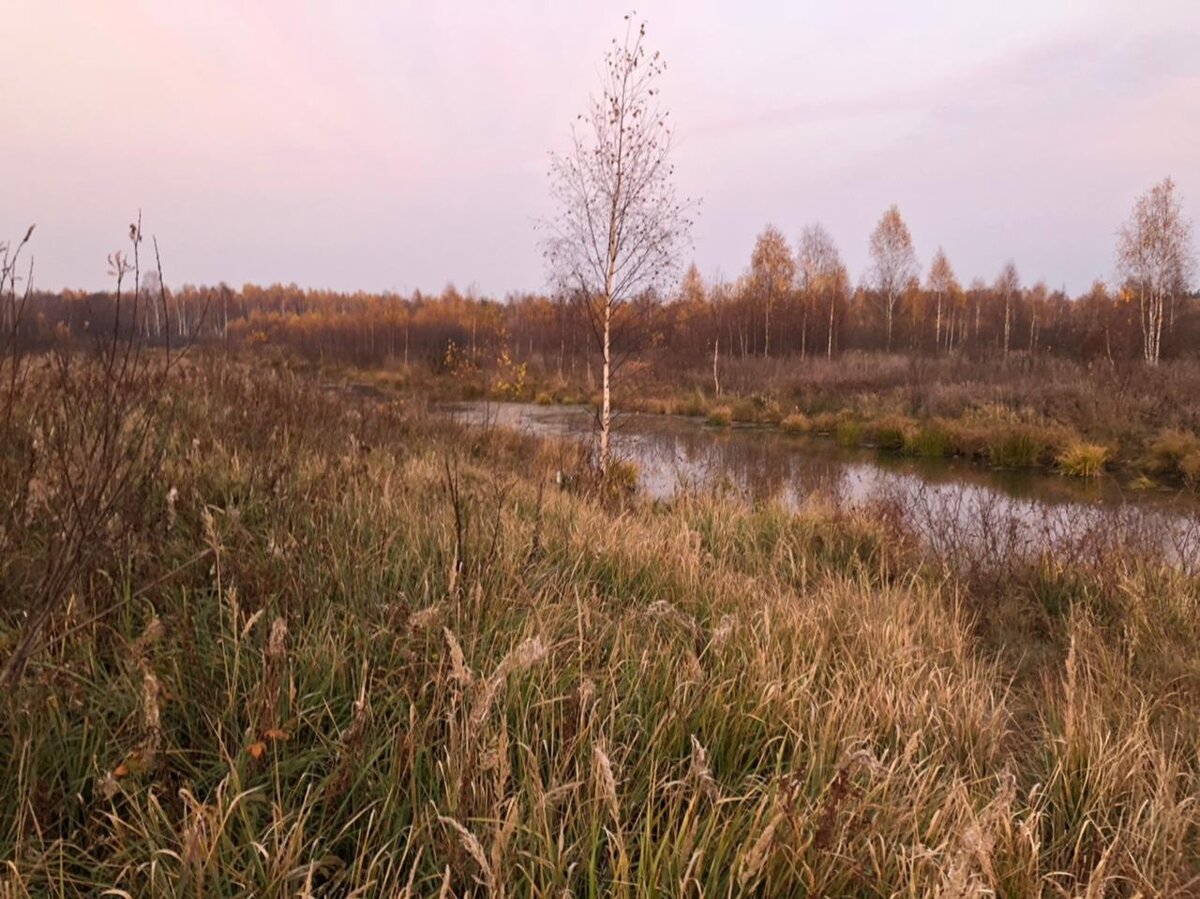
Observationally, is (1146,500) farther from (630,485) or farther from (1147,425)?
(630,485)

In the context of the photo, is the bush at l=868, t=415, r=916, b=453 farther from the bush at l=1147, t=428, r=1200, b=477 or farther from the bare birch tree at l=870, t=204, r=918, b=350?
the bare birch tree at l=870, t=204, r=918, b=350

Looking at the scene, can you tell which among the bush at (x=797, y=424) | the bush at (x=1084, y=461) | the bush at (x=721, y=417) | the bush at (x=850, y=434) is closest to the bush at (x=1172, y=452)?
the bush at (x=1084, y=461)

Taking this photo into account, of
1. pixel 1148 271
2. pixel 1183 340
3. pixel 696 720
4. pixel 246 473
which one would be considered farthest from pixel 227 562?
pixel 1183 340

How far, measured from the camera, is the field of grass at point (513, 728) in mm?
1535

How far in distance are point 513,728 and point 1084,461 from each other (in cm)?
1502

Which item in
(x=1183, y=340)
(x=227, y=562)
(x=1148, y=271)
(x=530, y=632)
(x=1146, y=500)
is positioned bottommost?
(x=1146, y=500)

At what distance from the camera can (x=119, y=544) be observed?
2488 mm

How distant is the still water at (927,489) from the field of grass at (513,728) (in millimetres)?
2147

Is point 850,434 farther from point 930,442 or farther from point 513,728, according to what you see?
point 513,728

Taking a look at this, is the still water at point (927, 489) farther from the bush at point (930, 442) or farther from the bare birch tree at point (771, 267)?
the bare birch tree at point (771, 267)

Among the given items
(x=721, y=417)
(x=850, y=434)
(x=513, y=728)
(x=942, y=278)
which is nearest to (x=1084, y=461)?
(x=850, y=434)

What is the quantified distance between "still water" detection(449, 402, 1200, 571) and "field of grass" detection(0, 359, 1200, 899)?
2.15m

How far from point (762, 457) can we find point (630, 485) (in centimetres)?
568

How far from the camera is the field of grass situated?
1.54 m
